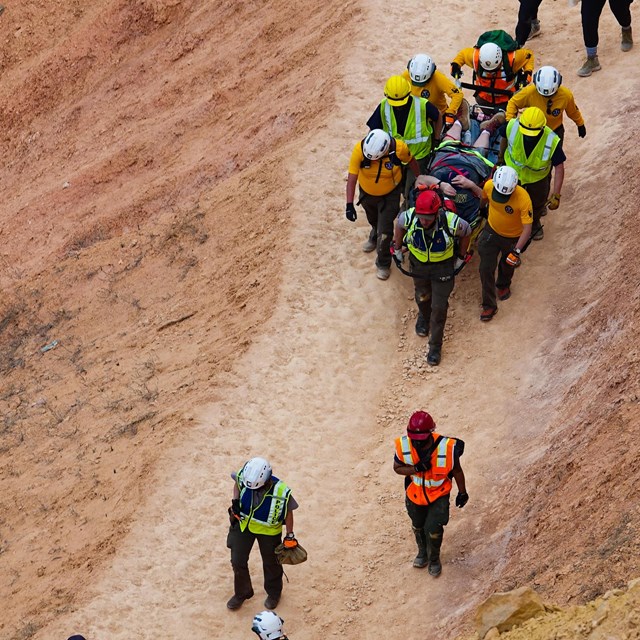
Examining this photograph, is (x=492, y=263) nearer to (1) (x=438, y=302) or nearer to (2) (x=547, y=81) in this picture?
(1) (x=438, y=302)

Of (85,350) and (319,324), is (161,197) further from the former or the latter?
(319,324)

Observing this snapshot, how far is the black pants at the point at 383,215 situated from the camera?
1276cm

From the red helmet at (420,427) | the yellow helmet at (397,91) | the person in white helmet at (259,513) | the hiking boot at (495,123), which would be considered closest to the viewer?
the red helmet at (420,427)

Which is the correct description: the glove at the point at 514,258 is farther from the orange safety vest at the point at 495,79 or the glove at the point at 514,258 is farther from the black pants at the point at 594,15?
the black pants at the point at 594,15

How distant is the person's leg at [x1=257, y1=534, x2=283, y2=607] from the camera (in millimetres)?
9680

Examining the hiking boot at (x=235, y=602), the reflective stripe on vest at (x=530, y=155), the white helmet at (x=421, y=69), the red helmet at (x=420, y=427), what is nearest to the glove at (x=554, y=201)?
the reflective stripe on vest at (x=530, y=155)

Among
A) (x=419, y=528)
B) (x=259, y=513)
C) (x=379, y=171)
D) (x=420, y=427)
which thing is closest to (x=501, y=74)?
(x=379, y=171)

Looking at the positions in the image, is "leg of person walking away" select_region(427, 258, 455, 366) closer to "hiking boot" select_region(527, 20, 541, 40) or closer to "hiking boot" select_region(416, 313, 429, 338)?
"hiking boot" select_region(416, 313, 429, 338)

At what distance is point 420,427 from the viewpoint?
8.97 meters

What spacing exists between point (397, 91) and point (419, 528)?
5.23m

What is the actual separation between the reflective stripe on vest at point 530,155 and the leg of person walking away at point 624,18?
418cm

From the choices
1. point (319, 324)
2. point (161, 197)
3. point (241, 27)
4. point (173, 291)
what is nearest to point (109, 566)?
point (319, 324)

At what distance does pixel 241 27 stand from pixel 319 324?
8.49 m

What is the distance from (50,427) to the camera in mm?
13234
